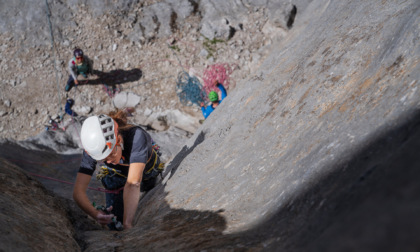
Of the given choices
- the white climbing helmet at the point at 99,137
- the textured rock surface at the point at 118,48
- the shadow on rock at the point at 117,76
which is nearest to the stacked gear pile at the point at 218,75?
the textured rock surface at the point at 118,48

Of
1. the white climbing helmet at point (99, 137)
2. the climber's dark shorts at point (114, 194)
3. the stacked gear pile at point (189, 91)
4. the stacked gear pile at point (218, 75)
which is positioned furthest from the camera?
the stacked gear pile at point (218, 75)

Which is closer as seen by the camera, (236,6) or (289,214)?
(289,214)

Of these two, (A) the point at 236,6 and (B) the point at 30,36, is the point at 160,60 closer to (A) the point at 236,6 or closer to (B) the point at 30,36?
(A) the point at 236,6

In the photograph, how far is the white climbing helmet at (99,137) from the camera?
3205 millimetres

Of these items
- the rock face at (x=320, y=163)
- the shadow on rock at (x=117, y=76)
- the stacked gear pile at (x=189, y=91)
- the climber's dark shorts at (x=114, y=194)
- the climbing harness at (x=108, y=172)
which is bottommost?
the rock face at (x=320, y=163)

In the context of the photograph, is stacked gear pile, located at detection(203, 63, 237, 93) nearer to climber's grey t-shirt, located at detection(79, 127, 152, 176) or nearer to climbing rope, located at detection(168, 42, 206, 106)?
climbing rope, located at detection(168, 42, 206, 106)

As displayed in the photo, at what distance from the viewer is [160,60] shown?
10.5 metres

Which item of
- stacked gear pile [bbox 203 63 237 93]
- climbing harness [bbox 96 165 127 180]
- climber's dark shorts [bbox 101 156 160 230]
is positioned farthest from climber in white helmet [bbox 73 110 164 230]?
stacked gear pile [bbox 203 63 237 93]

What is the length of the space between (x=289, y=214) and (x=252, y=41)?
344 inches

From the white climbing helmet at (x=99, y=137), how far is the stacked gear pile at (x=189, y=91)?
20.5 ft

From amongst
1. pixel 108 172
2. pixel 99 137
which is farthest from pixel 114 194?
pixel 99 137

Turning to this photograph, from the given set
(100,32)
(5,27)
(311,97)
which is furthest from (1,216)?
(5,27)

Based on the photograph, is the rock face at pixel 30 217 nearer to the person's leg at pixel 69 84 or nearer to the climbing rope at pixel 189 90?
the climbing rope at pixel 189 90

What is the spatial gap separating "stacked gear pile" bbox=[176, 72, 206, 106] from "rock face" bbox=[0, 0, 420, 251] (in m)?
5.29
